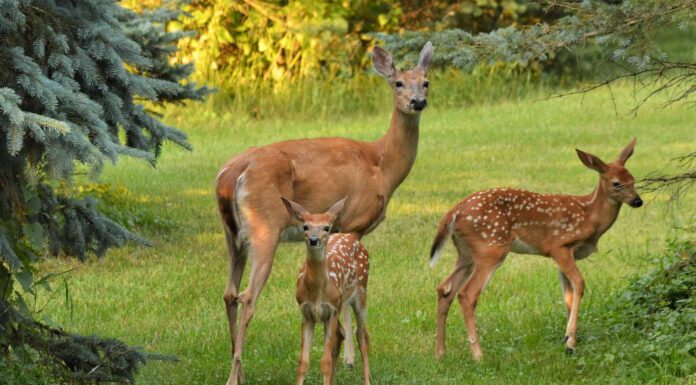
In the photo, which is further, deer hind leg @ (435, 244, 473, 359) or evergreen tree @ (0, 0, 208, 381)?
deer hind leg @ (435, 244, 473, 359)

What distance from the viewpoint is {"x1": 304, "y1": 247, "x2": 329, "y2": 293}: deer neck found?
713 centimetres

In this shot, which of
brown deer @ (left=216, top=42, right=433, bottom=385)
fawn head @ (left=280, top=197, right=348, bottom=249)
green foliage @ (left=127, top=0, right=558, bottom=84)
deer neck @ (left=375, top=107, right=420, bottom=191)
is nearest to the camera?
fawn head @ (left=280, top=197, right=348, bottom=249)

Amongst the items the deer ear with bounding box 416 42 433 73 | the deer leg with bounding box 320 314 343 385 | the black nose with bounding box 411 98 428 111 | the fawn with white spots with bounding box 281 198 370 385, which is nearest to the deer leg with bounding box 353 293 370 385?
the fawn with white spots with bounding box 281 198 370 385

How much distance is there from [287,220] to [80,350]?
172cm

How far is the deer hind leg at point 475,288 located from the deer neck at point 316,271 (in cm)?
136

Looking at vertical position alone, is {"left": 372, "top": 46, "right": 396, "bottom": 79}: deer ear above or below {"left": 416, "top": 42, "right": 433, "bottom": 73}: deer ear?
below

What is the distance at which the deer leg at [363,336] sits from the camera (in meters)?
7.47

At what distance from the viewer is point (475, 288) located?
8.24 metres

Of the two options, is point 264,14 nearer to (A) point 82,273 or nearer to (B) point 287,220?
(A) point 82,273

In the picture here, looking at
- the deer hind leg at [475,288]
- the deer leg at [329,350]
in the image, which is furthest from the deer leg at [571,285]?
the deer leg at [329,350]

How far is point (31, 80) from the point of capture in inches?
231

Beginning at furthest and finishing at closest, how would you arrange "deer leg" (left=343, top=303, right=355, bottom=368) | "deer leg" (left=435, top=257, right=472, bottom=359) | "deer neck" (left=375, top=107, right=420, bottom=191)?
"deer neck" (left=375, top=107, right=420, bottom=191) < "deer leg" (left=435, top=257, right=472, bottom=359) < "deer leg" (left=343, top=303, right=355, bottom=368)

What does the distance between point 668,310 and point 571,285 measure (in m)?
0.61

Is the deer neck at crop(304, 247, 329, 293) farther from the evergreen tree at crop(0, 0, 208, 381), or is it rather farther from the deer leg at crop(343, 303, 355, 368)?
the evergreen tree at crop(0, 0, 208, 381)
